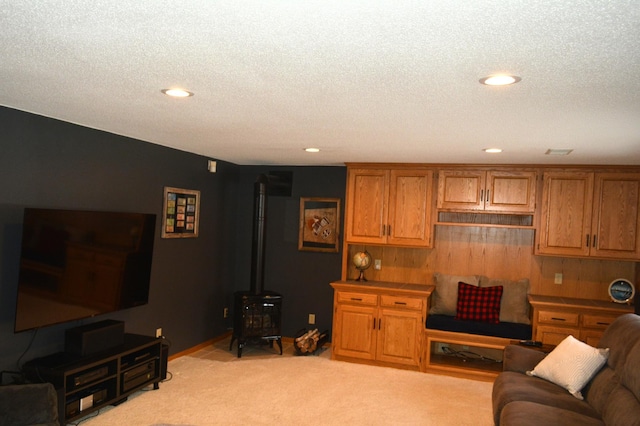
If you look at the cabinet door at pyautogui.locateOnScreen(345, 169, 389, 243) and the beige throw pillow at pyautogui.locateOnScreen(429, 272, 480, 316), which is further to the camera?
the cabinet door at pyautogui.locateOnScreen(345, 169, 389, 243)

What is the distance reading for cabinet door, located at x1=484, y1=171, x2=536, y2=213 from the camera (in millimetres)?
5344

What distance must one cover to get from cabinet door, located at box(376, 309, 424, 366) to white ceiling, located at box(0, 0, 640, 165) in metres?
2.19

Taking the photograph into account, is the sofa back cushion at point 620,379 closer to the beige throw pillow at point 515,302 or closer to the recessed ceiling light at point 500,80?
the beige throw pillow at point 515,302

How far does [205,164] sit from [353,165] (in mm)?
1736

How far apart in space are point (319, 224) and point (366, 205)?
0.79 metres

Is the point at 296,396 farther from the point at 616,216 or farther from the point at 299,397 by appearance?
the point at 616,216

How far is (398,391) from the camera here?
→ 4.81 meters

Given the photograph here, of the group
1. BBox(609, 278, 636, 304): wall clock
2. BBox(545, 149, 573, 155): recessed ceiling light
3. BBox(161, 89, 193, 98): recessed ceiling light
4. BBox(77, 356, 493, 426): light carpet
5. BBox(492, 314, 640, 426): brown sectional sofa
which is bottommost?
BBox(77, 356, 493, 426): light carpet

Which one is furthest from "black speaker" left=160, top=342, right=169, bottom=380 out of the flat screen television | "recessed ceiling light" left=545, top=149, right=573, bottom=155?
"recessed ceiling light" left=545, top=149, right=573, bottom=155

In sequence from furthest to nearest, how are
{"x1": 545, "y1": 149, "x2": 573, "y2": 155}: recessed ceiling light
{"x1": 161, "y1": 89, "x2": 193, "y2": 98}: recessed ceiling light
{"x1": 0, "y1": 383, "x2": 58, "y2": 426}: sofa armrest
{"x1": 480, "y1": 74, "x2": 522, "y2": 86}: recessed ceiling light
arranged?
1. {"x1": 545, "y1": 149, "x2": 573, "y2": 155}: recessed ceiling light
2. {"x1": 0, "y1": 383, "x2": 58, "y2": 426}: sofa armrest
3. {"x1": 161, "y1": 89, "x2": 193, "y2": 98}: recessed ceiling light
4. {"x1": 480, "y1": 74, "x2": 522, "y2": 86}: recessed ceiling light

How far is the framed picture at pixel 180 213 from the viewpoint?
5.25m

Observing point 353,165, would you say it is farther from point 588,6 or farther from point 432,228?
point 588,6

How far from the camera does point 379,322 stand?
18.3 feet

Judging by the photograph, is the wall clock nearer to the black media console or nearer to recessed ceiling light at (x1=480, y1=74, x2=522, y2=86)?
recessed ceiling light at (x1=480, y1=74, x2=522, y2=86)
